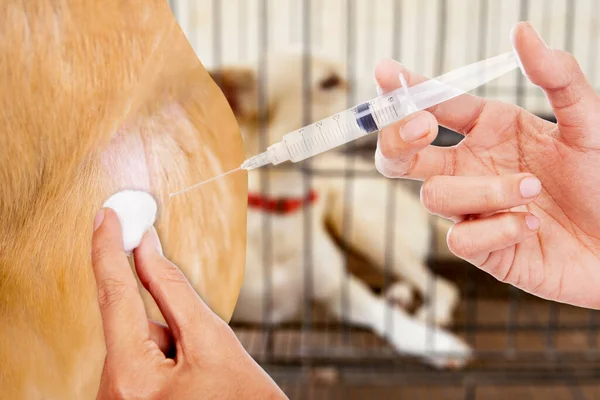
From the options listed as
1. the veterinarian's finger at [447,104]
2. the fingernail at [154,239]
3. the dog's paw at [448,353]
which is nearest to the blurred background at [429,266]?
the dog's paw at [448,353]

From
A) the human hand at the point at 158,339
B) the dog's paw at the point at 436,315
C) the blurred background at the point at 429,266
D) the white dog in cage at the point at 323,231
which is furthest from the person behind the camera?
the dog's paw at the point at 436,315

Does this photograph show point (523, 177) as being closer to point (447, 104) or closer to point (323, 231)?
point (447, 104)

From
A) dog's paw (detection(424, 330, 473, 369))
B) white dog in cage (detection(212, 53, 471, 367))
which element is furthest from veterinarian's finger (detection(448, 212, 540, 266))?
dog's paw (detection(424, 330, 473, 369))

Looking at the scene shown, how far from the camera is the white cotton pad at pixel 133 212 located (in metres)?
0.26

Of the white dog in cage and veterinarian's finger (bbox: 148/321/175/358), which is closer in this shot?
veterinarian's finger (bbox: 148/321/175/358)

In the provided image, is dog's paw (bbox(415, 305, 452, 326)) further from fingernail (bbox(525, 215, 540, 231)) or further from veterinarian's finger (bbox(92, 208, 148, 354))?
veterinarian's finger (bbox(92, 208, 148, 354))

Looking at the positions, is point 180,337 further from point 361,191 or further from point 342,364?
point 361,191

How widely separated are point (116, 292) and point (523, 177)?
24 centimetres

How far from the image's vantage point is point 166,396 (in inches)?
8.9

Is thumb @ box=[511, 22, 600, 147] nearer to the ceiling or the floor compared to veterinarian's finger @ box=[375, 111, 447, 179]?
nearer to the ceiling

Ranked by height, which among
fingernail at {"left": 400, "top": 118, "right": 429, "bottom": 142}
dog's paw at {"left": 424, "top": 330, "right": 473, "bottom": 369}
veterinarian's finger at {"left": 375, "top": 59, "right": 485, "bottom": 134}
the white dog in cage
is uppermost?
veterinarian's finger at {"left": 375, "top": 59, "right": 485, "bottom": 134}

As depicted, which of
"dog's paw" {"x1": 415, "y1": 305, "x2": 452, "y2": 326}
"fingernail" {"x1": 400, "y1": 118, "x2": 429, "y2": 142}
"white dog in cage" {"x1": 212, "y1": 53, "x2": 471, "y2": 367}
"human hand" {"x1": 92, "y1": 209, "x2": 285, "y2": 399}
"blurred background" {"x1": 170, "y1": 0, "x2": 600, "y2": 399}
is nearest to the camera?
"human hand" {"x1": 92, "y1": 209, "x2": 285, "y2": 399}

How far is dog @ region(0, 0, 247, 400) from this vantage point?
244mm

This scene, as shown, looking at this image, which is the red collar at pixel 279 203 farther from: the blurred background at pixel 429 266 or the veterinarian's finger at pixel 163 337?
the veterinarian's finger at pixel 163 337
